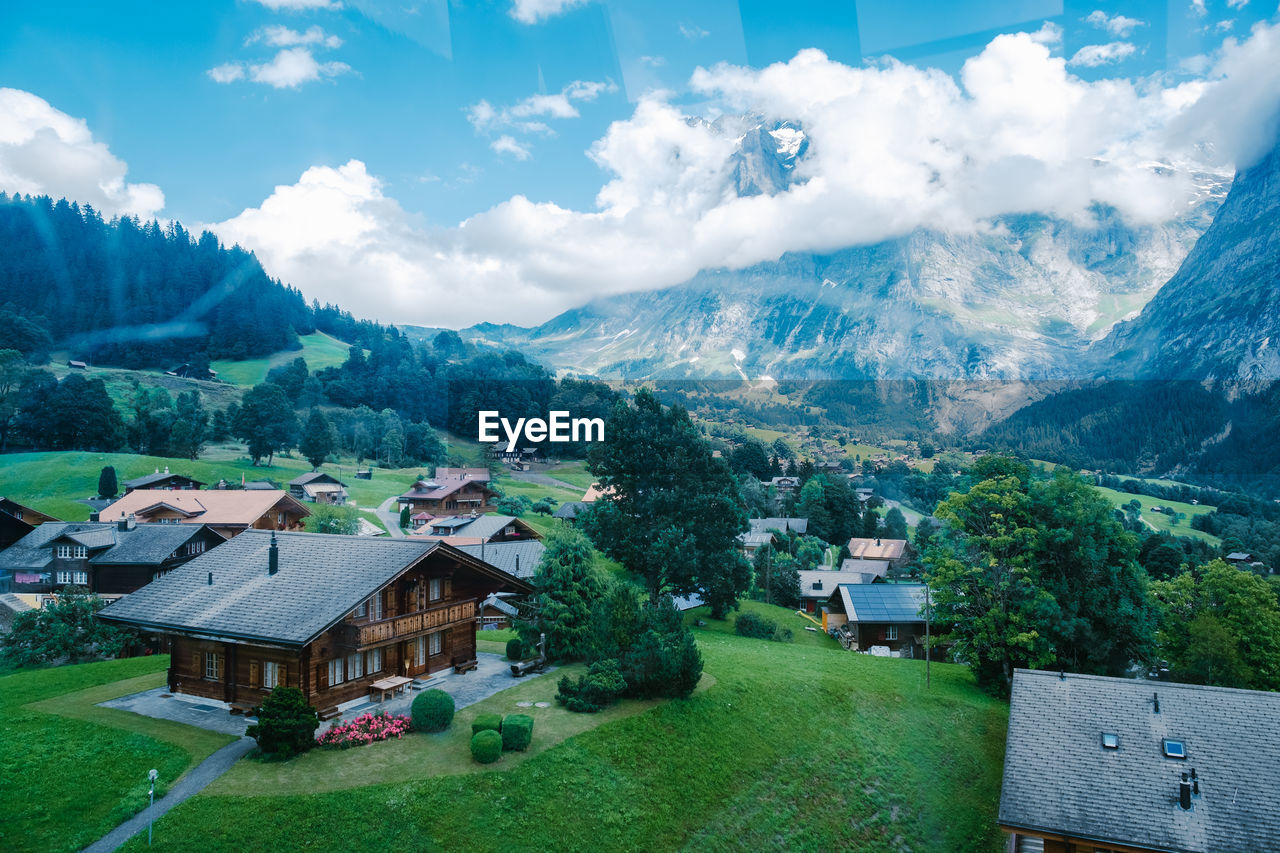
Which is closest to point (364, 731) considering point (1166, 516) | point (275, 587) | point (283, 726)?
point (283, 726)

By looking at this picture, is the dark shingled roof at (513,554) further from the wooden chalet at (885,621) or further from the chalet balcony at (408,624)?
the wooden chalet at (885,621)

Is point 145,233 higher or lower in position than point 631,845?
higher

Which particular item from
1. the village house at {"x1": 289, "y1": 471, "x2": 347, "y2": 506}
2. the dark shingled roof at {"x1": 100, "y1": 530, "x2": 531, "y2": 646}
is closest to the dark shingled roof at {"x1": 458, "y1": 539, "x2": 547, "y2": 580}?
the dark shingled roof at {"x1": 100, "y1": 530, "x2": 531, "y2": 646}

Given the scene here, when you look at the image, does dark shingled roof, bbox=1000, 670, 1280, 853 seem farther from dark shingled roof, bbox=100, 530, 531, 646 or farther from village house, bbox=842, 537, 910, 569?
village house, bbox=842, 537, 910, 569

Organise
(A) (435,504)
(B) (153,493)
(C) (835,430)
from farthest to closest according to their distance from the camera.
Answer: (C) (835,430), (A) (435,504), (B) (153,493)

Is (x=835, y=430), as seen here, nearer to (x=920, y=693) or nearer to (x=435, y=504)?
(x=435, y=504)

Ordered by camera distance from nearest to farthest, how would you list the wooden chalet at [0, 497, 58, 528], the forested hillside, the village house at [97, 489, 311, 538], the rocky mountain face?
the wooden chalet at [0, 497, 58, 528]
the village house at [97, 489, 311, 538]
the forested hillside
the rocky mountain face

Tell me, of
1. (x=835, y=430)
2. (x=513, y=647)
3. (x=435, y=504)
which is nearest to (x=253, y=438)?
(x=435, y=504)
